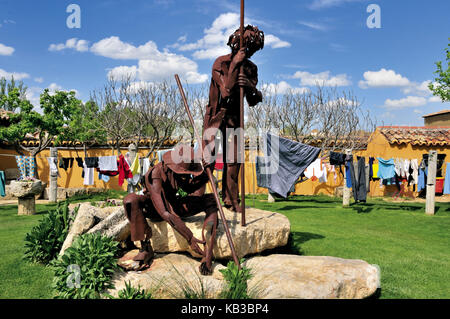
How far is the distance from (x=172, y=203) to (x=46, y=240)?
8.71ft

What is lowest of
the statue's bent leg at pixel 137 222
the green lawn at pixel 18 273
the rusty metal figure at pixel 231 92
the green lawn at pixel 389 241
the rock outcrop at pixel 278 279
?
the green lawn at pixel 389 241

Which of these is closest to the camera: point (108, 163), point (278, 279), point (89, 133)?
point (278, 279)

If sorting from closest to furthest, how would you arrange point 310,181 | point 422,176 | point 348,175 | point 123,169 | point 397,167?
1. point 123,169
2. point 348,175
3. point 422,176
4. point 397,167
5. point 310,181

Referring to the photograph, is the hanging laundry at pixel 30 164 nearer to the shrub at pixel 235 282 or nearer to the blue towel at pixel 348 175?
the shrub at pixel 235 282

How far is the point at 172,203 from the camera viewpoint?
186 inches

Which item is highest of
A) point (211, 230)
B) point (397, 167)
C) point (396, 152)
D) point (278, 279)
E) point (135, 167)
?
point (396, 152)

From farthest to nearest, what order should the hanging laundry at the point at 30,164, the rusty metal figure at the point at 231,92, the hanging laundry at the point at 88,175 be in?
the hanging laundry at the point at 88,175, the hanging laundry at the point at 30,164, the rusty metal figure at the point at 231,92

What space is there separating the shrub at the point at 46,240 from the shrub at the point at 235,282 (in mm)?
3476

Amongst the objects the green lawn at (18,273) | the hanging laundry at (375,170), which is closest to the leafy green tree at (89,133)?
the green lawn at (18,273)

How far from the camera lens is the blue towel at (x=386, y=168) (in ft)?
42.9

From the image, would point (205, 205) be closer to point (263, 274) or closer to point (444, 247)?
point (263, 274)

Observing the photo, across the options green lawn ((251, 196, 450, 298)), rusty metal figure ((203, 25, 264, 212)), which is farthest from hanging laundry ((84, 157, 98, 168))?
rusty metal figure ((203, 25, 264, 212))

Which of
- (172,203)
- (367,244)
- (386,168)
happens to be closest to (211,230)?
(172,203)

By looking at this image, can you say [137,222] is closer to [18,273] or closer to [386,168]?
[18,273]
